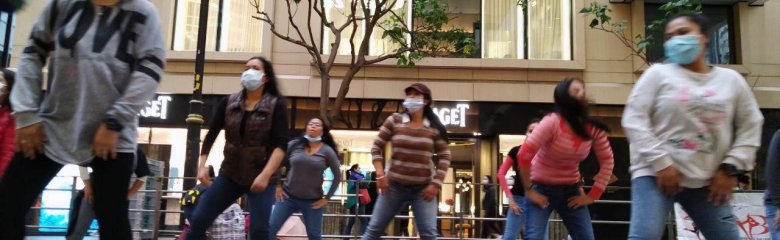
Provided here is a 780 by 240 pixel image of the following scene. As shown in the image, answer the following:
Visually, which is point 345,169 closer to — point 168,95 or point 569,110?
point 168,95

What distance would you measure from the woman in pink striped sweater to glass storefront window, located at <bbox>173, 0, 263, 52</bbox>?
41.7 feet

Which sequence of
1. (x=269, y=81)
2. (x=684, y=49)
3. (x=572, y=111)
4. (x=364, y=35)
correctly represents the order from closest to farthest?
(x=684, y=49) → (x=572, y=111) → (x=269, y=81) → (x=364, y=35)

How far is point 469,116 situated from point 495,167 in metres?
1.49

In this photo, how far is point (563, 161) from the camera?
15.9ft

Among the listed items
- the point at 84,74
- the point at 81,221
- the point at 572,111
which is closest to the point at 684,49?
the point at 572,111

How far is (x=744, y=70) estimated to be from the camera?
15.9 m

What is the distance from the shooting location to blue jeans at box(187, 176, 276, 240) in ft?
14.4

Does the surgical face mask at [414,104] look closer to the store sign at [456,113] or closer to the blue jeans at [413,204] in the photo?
the blue jeans at [413,204]

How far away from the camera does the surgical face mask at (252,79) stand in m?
4.95

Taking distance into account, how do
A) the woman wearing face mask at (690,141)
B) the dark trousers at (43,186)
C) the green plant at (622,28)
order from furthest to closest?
the green plant at (622,28), the woman wearing face mask at (690,141), the dark trousers at (43,186)

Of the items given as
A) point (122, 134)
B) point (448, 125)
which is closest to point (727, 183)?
point (122, 134)

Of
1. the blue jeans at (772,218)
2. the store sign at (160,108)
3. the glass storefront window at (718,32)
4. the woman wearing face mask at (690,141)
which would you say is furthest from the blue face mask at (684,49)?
the store sign at (160,108)

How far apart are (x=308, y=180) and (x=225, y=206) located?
104 inches

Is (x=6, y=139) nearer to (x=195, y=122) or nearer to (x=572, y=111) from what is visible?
(x=572, y=111)
